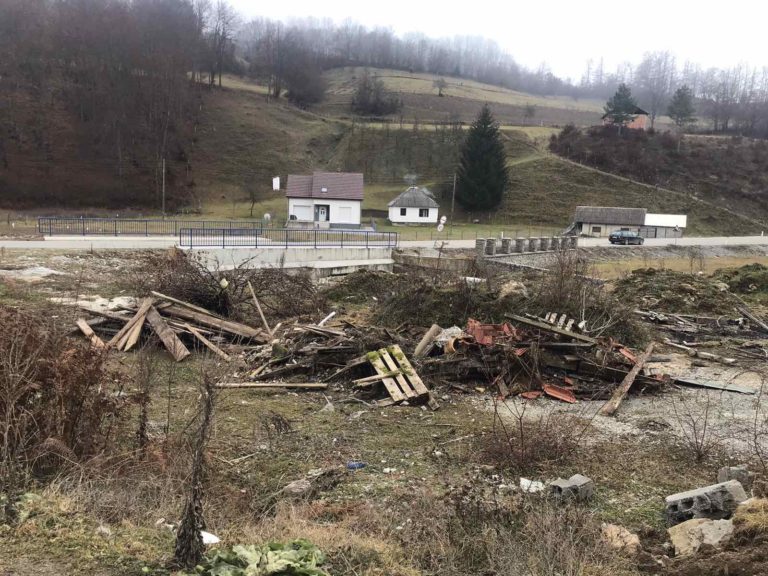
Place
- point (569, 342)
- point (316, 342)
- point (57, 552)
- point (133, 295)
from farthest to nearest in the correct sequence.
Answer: point (133, 295) → point (316, 342) → point (569, 342) → point (57, 552)

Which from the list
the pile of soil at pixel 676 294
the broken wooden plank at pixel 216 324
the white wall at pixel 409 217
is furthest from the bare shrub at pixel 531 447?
the white wall at pixel 409 217

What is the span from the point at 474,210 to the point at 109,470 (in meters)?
61.7

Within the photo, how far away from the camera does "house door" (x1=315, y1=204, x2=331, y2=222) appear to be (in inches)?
2147

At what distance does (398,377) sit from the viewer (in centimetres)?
1129

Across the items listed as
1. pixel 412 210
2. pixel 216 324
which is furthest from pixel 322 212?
pixel 216 324

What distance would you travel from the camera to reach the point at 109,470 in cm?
662

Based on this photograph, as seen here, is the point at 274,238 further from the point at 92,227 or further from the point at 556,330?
the point at 556,330

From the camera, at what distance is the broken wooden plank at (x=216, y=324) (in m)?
14.7

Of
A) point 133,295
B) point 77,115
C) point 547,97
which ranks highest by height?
point 547,97

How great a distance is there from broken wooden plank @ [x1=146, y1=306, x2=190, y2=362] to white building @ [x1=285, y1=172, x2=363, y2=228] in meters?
40.2

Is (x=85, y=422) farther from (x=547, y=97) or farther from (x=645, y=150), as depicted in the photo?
(x=547, y=97)

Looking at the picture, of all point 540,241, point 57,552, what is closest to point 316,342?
point 57,552

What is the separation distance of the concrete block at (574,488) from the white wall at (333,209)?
48.1 m

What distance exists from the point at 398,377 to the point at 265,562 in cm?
690
